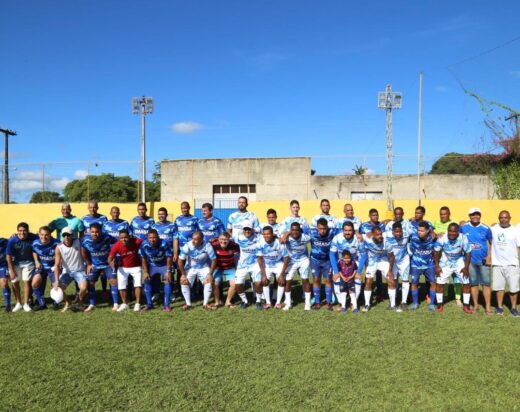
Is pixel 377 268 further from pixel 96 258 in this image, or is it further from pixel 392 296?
pixel 96 258

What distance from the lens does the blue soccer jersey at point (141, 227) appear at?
880cm

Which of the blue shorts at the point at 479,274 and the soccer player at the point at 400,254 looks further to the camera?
the soccer player at the point at 400,254

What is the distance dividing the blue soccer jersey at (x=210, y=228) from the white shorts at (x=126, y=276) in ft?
5.26

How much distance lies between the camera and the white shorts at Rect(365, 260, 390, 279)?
297 inches

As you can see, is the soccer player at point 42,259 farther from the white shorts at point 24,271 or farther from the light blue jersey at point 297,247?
the light blue jersey at point 297,247

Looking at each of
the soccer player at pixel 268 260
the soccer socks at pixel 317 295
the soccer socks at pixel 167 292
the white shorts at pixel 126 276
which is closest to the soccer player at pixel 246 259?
the soccer player at pixel 268 260

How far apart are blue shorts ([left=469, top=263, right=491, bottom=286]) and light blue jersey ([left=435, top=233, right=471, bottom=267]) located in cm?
27

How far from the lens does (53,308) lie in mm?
7738

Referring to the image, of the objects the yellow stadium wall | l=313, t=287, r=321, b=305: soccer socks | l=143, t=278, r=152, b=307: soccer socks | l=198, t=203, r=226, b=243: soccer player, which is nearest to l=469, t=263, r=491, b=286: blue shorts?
l=313, t=287, r=321, b=305: soccer socks

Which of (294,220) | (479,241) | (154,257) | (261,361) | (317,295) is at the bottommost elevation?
(261,361)

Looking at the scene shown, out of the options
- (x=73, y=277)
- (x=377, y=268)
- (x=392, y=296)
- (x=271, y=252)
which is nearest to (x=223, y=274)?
(x=271, y=252)

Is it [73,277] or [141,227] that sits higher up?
[141,227]

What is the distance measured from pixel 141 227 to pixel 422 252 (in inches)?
215

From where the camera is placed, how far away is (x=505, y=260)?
23.6 ft
